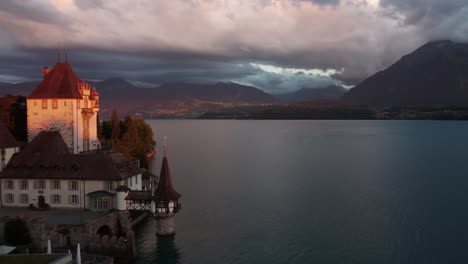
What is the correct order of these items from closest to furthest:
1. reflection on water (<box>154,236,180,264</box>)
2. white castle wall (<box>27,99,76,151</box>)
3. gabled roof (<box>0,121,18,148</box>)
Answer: reflection on water (<box>154,236,180,264</box>) < gabled roof (<box>0,121,18,148</box>) < white castle wall (<box>27,99,76,151</box>)

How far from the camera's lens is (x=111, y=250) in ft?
106

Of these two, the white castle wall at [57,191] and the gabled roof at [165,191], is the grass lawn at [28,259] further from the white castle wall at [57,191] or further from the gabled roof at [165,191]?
the white castle wall at [57,191]

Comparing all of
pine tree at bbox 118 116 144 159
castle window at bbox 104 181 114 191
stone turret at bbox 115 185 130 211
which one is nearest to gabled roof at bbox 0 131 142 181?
castle window at bbox 104 181 114 191

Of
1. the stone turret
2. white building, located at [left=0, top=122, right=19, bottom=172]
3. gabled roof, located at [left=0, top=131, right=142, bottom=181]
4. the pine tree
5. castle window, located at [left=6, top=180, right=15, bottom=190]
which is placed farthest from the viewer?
the pine tree

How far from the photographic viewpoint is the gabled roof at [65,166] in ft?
136

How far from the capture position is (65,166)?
4225cm

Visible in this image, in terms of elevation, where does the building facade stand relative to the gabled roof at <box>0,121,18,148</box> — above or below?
below

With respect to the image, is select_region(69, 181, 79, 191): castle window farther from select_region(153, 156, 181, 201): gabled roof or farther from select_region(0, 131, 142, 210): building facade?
select_region(153, 156, 181, 201): gabled roof

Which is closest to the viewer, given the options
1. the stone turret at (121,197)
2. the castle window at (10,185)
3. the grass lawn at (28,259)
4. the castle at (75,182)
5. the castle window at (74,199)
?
the grass lawn at (28,259)

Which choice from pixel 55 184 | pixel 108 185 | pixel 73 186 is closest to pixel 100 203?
pixel 108 185

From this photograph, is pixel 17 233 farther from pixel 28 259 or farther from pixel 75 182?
pixel 28 259

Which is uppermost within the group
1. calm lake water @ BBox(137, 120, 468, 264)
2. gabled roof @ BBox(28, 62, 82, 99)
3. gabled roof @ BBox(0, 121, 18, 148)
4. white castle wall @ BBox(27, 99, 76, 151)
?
gabled roof @ BBox(28, 62, 82, 99)

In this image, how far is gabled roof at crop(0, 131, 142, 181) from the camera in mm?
41375

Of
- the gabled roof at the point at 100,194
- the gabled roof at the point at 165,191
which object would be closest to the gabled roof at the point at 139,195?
the gabled roof at the point at 100,194
